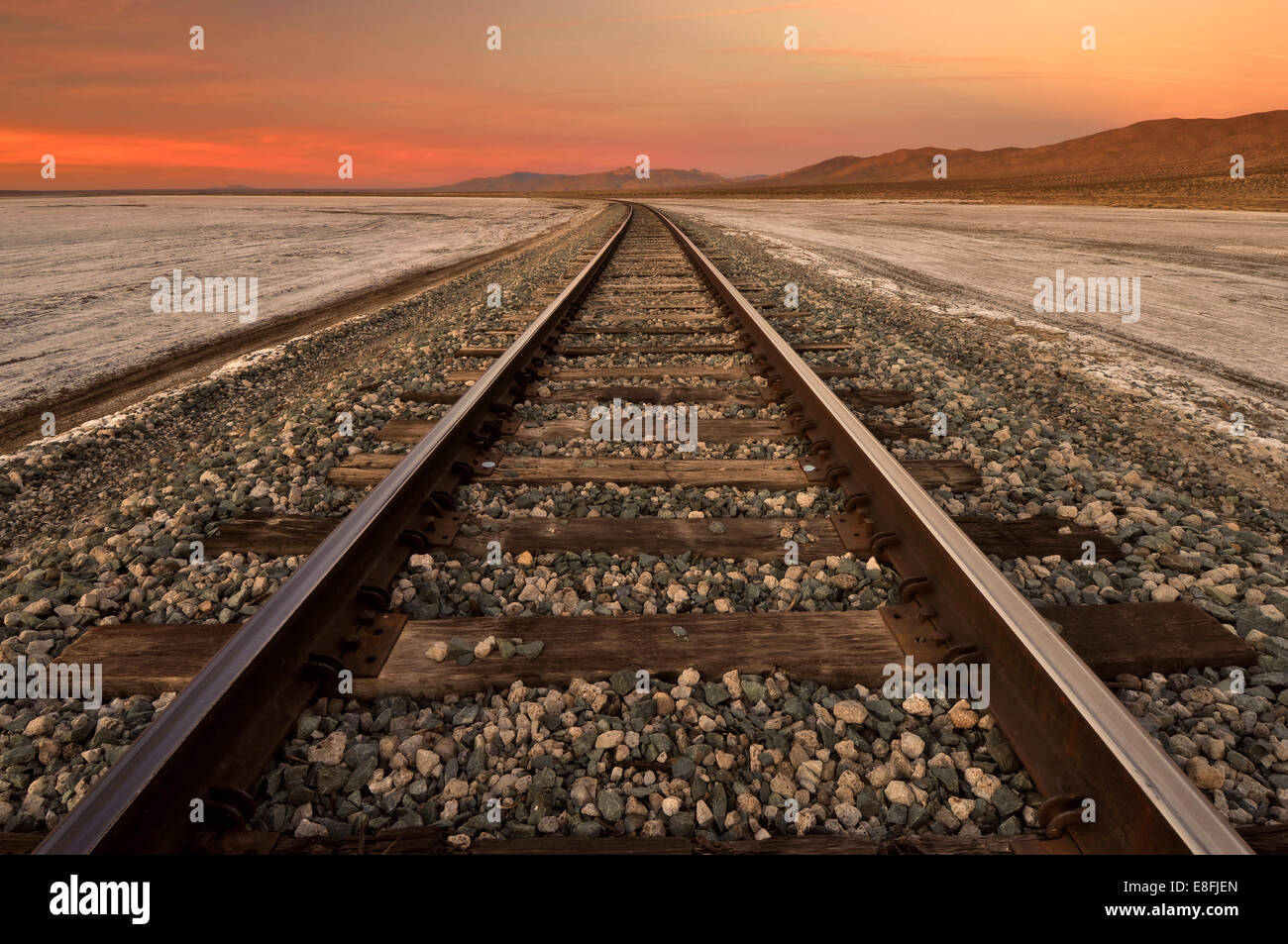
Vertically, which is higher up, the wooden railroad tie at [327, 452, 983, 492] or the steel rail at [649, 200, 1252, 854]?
the wooden railroad tie at [327, 452, 983, 492]

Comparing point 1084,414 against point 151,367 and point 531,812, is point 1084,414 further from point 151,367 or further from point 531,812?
point 151,367

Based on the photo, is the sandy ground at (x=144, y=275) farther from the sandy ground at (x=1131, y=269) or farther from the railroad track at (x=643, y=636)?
the sandy ground at (x=1131, y=269)

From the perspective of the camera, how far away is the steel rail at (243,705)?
1390 millimetres

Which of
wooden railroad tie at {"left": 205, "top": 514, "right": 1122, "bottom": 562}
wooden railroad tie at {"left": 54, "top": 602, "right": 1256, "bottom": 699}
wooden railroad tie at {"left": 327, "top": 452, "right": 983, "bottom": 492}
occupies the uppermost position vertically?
Answer: wooden railroad tie at {"left": 327, "top": 452, "right": 983, "bottom": 492}

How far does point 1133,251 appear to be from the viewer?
14656 millimetres

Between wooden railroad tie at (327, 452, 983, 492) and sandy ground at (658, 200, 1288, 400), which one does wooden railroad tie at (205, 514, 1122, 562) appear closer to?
wooden railroad tie at (327, 452, 983, 492)

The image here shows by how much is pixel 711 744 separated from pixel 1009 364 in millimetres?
5270

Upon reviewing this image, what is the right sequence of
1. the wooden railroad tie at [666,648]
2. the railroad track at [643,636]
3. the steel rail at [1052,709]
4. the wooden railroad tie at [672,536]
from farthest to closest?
the wooden railroad tie at [672,536]
the wooden railroad tie at [666,648]
the railroad track at [643,636]
the steel rail at [1052,709]

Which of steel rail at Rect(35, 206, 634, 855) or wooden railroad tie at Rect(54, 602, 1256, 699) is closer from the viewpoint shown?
steel rail at Rect(35, 206, 634, 855)

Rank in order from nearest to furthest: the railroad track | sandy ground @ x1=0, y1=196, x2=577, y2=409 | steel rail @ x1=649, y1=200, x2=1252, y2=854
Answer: steel rail @ x1=649, y1=200, x2=1252, y2=854 < the railroad track < sandy ground @ x1=0, y1=196, x2=577, y2=409

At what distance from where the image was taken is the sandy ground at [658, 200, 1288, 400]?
6703mm

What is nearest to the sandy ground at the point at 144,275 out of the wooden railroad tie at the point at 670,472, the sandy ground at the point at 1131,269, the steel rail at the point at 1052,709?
the wooden railroad tie at the point at 670,472

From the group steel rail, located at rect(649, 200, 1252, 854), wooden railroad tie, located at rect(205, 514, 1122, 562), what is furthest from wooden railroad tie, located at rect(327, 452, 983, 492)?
steel rail, located at rect(649, 200, 1252, 854)

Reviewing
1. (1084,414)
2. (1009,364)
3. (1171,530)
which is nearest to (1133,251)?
(1009,364)
